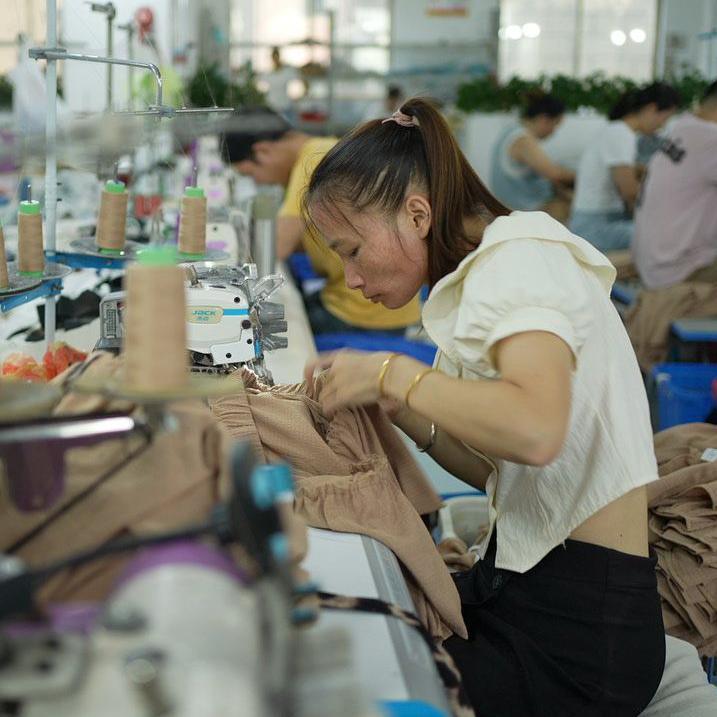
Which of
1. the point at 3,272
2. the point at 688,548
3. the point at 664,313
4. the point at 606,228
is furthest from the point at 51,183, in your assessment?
the point at 606,228

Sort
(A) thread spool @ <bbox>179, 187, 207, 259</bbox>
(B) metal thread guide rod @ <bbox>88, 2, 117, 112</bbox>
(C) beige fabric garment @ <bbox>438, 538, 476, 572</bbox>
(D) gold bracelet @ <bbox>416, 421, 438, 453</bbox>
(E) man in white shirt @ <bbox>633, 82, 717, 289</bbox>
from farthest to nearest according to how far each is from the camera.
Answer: (E) man in white shirt @ <bbox>633, 82, 717, 289</bbox> < (B) metal thread guide rod @ <bbox>88, 2, 117, 112</bbox> < (A) thread spool @ <bbox>179, 187, 207, 259</bbox> < (C) beige fabric garment @ <bbox>438, 538, 476, 572</bbox> < (D) gold bracelet @ <bbox>416, 421, 438, 453</bbox>

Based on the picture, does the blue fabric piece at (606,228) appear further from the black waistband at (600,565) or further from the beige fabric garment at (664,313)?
the black waistband at (600,565)

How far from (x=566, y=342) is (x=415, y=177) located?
1.57 ft

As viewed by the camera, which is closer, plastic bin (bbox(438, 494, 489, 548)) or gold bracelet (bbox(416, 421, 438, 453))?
gold bracelet (bbox(416, 421, 438, 453))

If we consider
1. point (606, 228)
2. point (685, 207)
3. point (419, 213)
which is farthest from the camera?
point (606, 228)

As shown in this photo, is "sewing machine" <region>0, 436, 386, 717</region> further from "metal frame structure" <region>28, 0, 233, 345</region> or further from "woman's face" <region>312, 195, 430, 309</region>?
"metal frame structure" <region>28, 0, 233, 345</region>

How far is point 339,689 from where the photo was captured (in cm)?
76

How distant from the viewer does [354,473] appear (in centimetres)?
155

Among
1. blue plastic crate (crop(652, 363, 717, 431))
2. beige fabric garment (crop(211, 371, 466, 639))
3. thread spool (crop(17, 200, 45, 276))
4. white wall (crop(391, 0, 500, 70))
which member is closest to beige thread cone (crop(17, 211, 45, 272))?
thread spool (crop(17, 200, 45, 276))

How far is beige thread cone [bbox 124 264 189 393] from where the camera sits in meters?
0.89

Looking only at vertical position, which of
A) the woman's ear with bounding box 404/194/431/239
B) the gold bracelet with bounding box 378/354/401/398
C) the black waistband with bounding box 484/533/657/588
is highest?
the woman's ear with bounding box 404/194/431/239

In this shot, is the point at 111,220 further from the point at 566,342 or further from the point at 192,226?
the point at 566,342

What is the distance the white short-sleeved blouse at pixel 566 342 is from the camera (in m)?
1.31

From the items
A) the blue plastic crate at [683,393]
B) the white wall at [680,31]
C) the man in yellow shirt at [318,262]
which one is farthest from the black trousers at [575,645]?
the white wall at [680,31]
